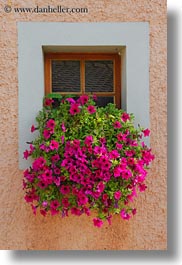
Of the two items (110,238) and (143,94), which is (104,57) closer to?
(143,94)

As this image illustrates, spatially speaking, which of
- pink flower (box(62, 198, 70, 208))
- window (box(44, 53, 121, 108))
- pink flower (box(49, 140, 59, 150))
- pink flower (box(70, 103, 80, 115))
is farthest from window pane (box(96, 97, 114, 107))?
pink flower (box(62, 198, 70, 208))

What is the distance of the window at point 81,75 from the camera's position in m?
3.98

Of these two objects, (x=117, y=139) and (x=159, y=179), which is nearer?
(x=117, y=139)

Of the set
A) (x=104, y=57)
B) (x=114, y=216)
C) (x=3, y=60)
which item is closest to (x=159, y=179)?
(x=114, y=216)

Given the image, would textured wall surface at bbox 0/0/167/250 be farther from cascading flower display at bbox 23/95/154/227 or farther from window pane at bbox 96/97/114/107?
window pane at bbox 96/97/114/107

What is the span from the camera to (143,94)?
148 inches

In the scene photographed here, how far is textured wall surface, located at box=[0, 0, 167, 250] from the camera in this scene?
369 centimetres

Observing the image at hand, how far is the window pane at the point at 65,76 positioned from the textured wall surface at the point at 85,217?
47cm

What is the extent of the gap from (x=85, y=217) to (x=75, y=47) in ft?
6.18

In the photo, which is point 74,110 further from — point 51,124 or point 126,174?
point 126,174

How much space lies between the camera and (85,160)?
10.8 feet

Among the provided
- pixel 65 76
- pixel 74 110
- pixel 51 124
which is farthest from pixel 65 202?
pixel 65 76

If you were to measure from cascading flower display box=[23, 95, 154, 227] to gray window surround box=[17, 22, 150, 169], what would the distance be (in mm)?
188

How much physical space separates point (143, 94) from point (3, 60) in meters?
1.55
